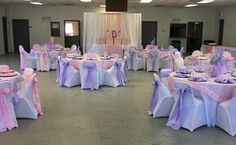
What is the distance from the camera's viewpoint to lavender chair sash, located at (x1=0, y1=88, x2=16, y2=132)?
164 inches

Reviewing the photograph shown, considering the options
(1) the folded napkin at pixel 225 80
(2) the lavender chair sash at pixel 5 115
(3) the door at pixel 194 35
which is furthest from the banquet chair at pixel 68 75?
(3) the door at pixel 194 35

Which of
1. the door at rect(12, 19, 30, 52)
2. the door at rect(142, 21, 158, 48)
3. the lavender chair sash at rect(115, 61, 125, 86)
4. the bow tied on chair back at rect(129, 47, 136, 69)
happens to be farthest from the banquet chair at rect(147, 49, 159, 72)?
the door at rect(12, 19, 30, 52)

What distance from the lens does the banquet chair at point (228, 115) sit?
420 centimetres

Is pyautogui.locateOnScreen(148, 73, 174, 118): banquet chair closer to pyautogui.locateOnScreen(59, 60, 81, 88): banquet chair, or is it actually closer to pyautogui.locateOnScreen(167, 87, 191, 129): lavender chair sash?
pyautogui.locateOnScreen(167, 87, 191, 129): lavender chair sash

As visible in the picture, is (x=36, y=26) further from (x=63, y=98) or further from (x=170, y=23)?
(x=63, y=98)

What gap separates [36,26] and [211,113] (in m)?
15.2

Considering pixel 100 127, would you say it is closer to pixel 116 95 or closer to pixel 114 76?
pixel 116 95

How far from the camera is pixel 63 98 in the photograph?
630cm

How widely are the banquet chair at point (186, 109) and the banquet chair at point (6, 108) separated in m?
2.68

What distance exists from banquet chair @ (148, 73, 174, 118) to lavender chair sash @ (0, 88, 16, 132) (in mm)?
2547

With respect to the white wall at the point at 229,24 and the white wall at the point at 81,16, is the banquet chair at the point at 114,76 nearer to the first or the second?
the white wall at the point at 229,24

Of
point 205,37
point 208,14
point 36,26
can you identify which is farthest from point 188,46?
point 36,26

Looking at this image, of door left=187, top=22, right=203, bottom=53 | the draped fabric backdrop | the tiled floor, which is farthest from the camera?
door left=187, top=22, right=203, bottom=53

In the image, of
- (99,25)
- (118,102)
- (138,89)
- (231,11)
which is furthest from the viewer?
(231,11)
